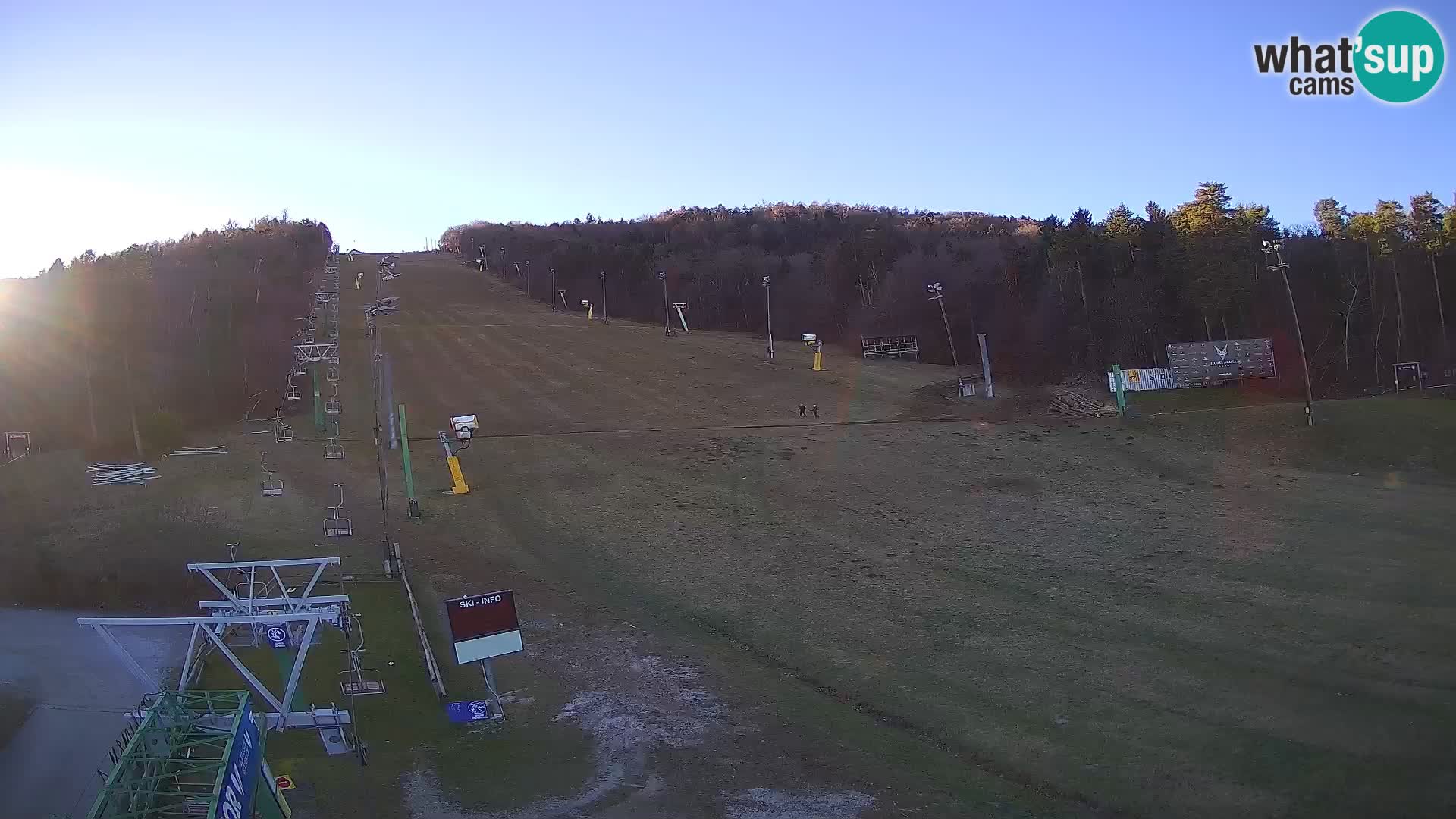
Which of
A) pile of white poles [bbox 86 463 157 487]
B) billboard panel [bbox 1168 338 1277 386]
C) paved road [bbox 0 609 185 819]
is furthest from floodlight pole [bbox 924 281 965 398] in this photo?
paved road [bbox 0 609 185 819]

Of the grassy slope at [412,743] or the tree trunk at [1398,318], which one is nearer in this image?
the grassy slope at [412,743]

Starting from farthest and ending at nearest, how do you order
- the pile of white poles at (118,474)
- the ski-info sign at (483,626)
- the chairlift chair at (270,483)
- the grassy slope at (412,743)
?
the pile of white poles at (118,474) → the chairlift chair at (270,483) → the ski-info sign at (483,626) → the grassy slope at (412,743)

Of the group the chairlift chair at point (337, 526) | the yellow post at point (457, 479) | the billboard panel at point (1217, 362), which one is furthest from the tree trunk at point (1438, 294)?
the chairlift chair at point (337, 526)

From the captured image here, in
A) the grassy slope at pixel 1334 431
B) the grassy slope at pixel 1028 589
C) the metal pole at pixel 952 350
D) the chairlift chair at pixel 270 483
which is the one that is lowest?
the grassy slope at pixel 1028 589

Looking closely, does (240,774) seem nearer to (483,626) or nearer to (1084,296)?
(483,626)

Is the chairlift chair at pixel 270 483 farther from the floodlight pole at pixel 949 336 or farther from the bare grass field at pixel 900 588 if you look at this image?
the floodlight pole at pixel 949 336

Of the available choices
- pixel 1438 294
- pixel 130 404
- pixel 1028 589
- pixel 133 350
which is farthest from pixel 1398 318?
pixel 133 350
